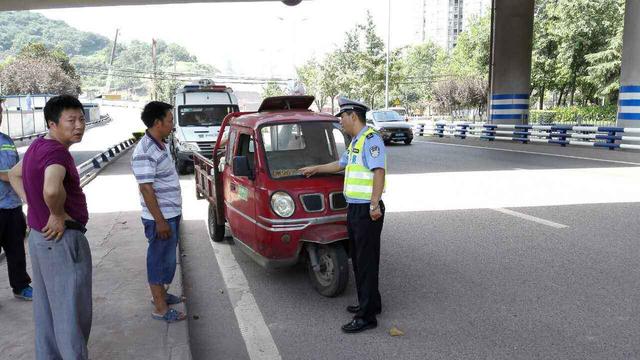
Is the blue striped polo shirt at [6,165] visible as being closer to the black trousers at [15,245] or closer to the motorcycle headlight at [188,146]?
the black trousers at [15,245]

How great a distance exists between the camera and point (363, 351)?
424cm

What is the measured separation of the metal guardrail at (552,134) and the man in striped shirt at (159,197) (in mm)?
19084

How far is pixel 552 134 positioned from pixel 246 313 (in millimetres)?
21411

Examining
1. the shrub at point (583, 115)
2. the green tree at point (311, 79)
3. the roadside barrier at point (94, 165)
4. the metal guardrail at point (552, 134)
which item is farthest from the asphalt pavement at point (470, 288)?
the green tree at point (311, 79)

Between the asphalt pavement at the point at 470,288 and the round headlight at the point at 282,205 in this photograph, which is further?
the round headlight at the point at 282,205

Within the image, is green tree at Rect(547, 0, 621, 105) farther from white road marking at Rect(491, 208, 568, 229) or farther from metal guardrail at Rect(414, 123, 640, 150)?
white road marking at Rect(491, 208, 568, 229)

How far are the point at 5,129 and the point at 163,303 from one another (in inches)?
1174

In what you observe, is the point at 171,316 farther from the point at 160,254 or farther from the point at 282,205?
the point at 282,205

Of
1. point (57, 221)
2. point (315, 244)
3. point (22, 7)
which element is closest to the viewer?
point (57, 221)

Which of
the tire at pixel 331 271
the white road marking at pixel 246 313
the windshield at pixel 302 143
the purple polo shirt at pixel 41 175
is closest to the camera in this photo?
the purple polo shirt at pixel 41 175

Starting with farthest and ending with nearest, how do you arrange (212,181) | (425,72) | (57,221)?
(425,72), (212,181), (57,221)

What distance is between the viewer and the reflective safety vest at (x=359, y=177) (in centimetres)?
448

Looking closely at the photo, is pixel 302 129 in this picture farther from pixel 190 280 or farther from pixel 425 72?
pixel 425 72

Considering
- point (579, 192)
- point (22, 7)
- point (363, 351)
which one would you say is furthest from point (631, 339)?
point (22, 7)
